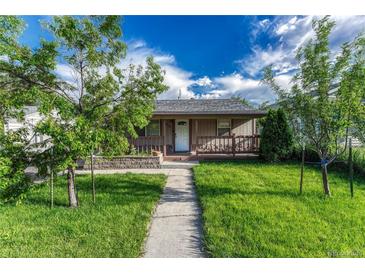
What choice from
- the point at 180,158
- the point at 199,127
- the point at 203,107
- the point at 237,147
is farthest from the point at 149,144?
the point at 237,147

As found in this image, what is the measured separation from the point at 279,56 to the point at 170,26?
11.5ft

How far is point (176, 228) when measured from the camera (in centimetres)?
367

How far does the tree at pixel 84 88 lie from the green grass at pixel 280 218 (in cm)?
270

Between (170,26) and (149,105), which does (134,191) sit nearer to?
(149,105)

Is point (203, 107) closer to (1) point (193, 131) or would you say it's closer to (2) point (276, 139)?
(1) point (193, 131)

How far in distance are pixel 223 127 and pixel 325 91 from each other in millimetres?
8338

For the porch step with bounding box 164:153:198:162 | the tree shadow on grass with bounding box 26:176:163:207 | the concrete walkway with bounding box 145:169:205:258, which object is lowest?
the concrete walkway with bounding box 145:169:205:258

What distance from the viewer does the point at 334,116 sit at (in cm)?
454

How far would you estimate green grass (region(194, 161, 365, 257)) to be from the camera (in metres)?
2.96

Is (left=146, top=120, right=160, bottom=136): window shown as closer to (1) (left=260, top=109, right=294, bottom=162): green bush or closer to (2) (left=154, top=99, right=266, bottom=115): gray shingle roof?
(2) (left=154, top=99, right=266, bottom=115): gray shingle roof

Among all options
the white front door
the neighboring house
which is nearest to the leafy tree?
the neighboring house

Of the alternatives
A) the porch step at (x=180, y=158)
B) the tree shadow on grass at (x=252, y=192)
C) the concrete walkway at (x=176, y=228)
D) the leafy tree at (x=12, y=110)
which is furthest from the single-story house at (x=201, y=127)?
the leafy tree at (x=12, y=110)

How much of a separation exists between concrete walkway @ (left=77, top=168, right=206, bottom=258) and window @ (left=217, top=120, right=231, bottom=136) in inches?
291
